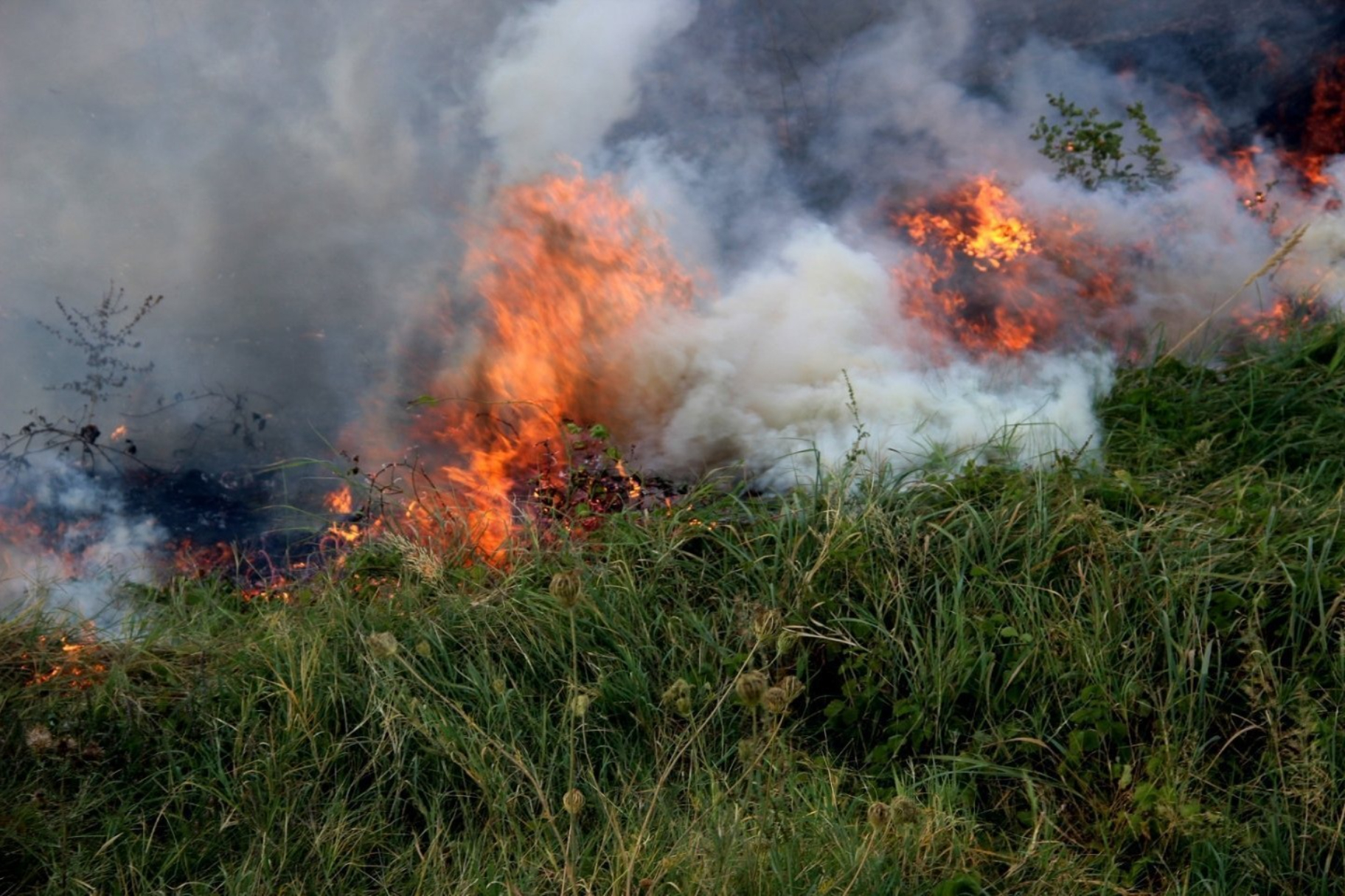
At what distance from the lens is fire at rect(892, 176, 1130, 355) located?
17.9 ft

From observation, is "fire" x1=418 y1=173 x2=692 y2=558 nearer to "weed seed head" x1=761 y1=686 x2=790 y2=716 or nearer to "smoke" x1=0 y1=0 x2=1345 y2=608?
"smoke" x1=0 y1=0 x2=1345 y2=608

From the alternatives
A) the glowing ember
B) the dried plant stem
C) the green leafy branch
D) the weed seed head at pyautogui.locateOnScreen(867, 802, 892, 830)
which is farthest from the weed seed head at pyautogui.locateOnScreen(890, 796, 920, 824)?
the glowing ember

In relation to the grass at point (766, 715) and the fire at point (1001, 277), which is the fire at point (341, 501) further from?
the fire at point (1001, 277)

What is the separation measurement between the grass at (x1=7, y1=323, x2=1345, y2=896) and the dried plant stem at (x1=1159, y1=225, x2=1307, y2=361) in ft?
3.49

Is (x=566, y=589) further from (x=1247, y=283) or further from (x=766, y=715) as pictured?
(x=1247, y=283)

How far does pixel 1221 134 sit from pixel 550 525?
4011mm

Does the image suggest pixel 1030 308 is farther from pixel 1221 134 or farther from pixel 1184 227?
pixel 1221 134

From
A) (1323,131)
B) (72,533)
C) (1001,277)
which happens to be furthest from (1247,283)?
(72,533)

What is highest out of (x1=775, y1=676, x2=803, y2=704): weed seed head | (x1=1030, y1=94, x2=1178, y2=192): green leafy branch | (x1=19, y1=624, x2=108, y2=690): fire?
(x1=1030, y1=94, x2=1178, y2=192): green leafy branch

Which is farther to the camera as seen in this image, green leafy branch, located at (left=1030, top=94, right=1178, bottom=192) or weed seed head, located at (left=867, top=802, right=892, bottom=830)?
green leafy branch, located at (left=1030, top=94, right=1178, bottom=192)

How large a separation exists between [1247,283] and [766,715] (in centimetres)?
275

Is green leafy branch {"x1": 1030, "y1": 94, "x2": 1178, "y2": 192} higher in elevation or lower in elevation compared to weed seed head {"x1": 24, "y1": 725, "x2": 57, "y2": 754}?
higher

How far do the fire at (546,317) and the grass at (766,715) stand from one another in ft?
3.63

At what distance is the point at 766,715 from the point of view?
320 cm
